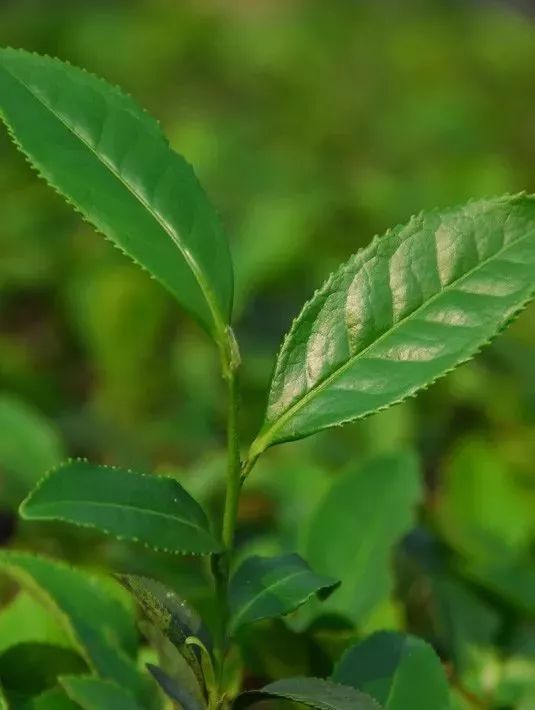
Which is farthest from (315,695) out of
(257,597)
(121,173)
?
(121,173)

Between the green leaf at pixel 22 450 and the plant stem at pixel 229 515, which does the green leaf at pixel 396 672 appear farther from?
the green leaf at pixel 22 450

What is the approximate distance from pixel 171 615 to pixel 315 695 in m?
0.09

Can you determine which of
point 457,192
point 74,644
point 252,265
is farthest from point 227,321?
point 457,192

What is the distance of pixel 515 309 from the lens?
56 centimetres

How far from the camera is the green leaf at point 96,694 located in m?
0.61

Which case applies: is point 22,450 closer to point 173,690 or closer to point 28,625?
point 28,625

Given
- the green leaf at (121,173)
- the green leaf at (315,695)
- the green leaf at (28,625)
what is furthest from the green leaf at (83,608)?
the green leaf at (121,173)

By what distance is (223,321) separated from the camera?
1.95ft

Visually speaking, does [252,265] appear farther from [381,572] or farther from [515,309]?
[515,309]

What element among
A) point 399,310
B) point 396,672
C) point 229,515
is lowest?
point 396,672

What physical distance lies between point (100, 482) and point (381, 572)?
342mm

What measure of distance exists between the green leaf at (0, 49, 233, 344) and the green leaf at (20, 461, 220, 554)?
90 millimetres

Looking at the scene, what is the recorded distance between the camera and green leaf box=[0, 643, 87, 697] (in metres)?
0.71

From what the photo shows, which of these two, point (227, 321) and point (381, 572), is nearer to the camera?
point (227, 321)
